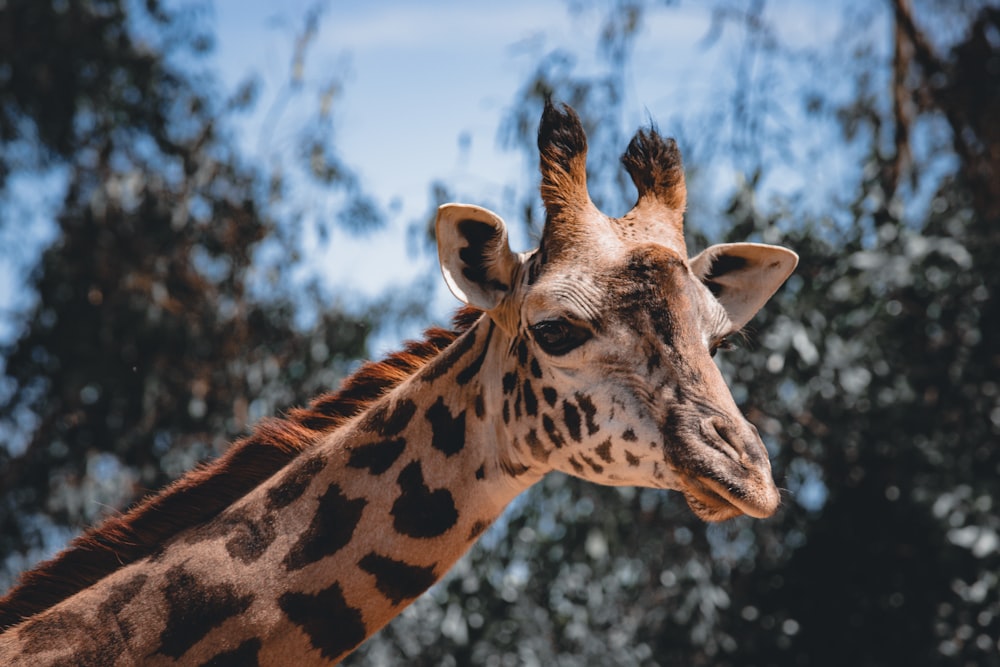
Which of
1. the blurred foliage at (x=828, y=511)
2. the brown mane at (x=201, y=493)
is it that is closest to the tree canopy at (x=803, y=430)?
the blurred foliage at (x=828, y=511)

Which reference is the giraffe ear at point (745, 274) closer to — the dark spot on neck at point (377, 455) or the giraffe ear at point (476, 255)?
the giraffe ear at point (476, 255)

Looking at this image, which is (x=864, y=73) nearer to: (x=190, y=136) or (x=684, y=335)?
(x=190, y=136)

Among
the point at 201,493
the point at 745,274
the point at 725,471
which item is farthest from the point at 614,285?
the point at 201,493

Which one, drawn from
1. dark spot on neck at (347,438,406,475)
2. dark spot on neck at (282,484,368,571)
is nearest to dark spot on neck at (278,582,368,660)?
dark spot on neck at (282,484,368,571)

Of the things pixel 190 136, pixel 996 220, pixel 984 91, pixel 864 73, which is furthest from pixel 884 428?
pixel 190 136

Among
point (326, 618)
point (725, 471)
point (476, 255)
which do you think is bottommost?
point (326, 618)

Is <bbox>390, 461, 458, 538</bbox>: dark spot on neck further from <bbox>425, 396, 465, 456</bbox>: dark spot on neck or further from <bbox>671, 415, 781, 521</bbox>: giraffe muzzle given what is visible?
<bbox>671, 415, 781, 521</bbox>: giraffe muzzle

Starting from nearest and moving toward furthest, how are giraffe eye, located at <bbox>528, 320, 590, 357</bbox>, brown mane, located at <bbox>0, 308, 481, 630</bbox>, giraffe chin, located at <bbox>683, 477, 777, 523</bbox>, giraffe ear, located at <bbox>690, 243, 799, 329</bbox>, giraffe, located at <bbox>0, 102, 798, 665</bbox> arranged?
giraffe chin, located at <bbox>683, 477, 777, 523</bbox>, giraffe, located at <bbox>0, 102, 798, 665</bbox>, giraffe eye, located at <bbox>528, 320, 590, 357</bbox>, brown mane, located at <bbox>0, 308, 481, 630</bbox>, giraffe ear, located at <bbox>690, 243, 799, 329</bbox>

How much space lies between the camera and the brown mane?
11.7 feet

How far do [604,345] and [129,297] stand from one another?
9388 mm

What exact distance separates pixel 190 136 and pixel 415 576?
10.9 m

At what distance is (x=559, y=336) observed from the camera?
→ 345cm

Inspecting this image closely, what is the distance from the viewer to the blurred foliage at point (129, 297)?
11.6m

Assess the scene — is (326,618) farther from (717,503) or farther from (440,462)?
(717,503)
